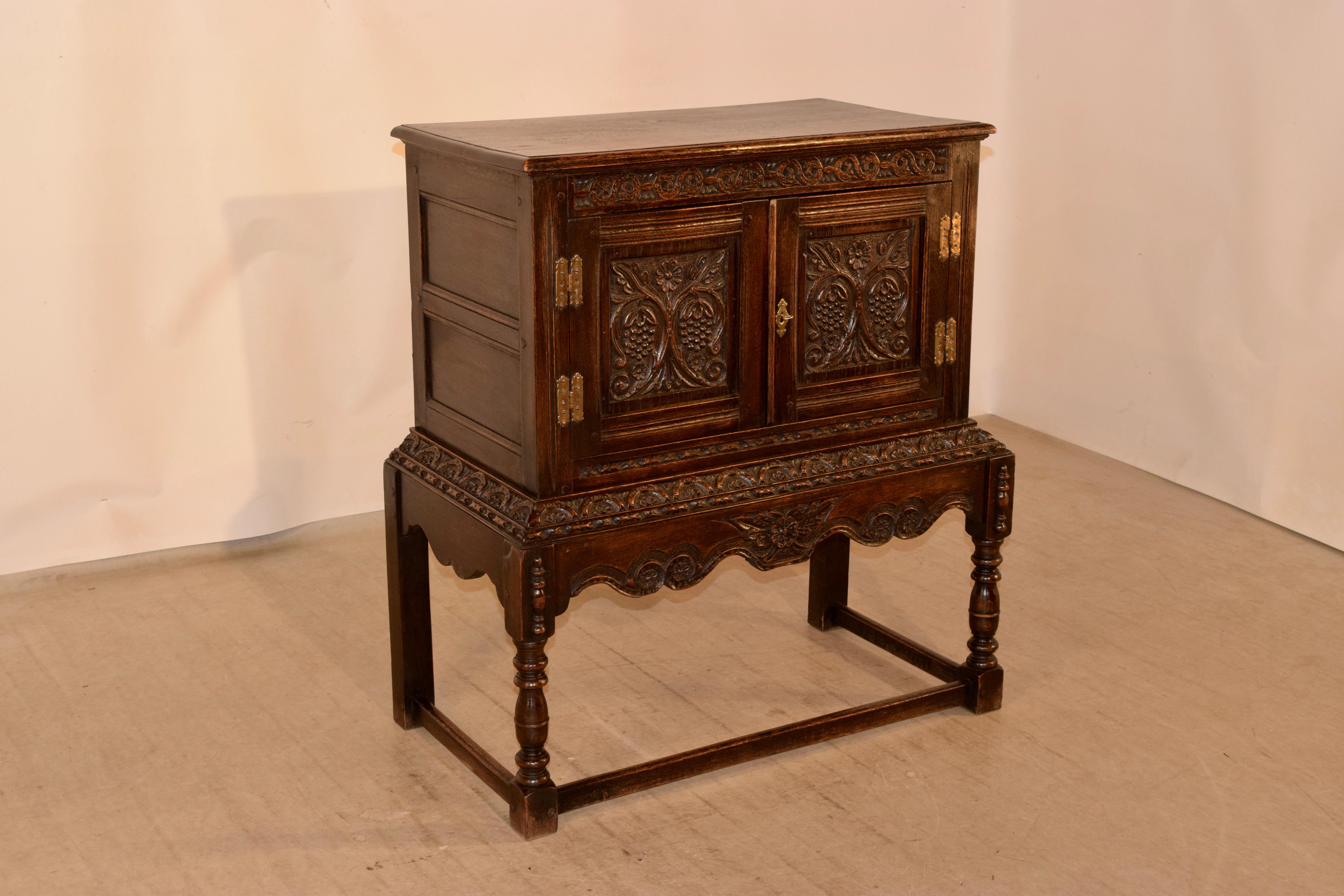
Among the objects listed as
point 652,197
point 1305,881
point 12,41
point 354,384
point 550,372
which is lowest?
point 1305,881

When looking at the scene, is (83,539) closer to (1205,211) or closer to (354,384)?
(354,384)

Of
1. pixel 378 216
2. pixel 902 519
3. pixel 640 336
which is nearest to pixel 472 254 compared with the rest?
pixel 640 336

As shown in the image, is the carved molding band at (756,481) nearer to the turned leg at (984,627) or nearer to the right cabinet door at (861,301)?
the right cabinet door at (861,301)

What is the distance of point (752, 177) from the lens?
2.80 meters

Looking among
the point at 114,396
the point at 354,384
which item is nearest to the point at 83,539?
the point at 114,396

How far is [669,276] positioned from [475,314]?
14.7 inches

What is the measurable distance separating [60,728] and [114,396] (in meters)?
1.16

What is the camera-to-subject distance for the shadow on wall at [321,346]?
14.0 feet

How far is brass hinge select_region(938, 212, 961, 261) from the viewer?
3055mm

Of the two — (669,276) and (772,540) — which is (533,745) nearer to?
(772,540)

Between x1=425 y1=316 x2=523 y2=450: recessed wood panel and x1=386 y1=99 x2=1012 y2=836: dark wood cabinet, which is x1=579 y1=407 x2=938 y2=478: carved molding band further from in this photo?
x1=425 y1=316 x2=523 y2=450: recessed wood panel

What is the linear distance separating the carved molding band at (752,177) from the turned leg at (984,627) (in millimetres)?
824

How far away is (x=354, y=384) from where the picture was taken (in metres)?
4.49

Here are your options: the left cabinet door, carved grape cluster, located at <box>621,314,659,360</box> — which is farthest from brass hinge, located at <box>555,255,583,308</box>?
carved grape cluster, located at <box>621,314,659,360</box>
